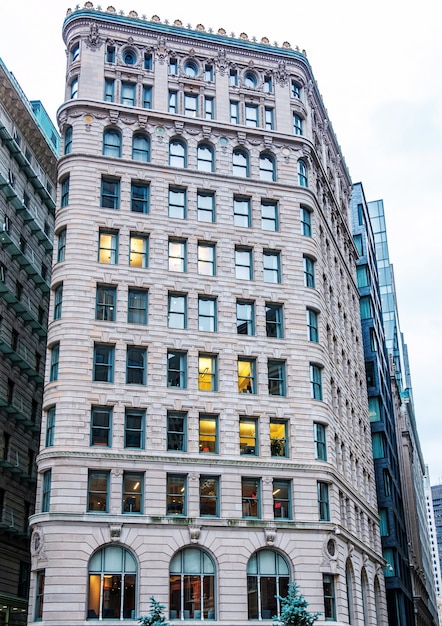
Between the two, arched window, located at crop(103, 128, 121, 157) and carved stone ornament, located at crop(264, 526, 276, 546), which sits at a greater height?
arched window, located at crop(103, 128, 121, 157)

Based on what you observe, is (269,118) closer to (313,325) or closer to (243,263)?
(243,263)

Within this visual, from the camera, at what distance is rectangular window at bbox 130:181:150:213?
53000mm

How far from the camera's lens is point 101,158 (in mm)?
53094

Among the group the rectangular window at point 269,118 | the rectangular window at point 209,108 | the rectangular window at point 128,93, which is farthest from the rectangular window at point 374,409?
the rectangular window at point 128,93

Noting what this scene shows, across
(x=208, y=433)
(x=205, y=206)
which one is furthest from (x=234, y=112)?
(x=208, y=433)

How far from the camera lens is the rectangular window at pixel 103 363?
4800 centimetres

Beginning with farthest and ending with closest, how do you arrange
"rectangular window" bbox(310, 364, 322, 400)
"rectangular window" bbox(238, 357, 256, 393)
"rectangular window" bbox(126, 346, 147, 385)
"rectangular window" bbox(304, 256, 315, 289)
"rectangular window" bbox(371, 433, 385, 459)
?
"rectangular window" bbox(371, 433, 385, 459)
"rectangular window" bbox(304, 256, 315, 289)
"rectangular window" bbox(310, 364, 322, 400)
"rectangular window" bbox(238, 357, 256, 393)
"rectangular window" bbox(126, 346, 147, 385)

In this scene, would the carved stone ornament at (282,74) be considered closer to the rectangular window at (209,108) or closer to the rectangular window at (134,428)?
the rectangular window at (209,108)

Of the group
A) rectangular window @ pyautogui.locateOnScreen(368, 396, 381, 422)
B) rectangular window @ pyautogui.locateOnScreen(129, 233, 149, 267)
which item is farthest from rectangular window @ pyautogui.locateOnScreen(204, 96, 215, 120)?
rectangular window @ pyautogui.locateOnScreen(368, 396, 381, 422)

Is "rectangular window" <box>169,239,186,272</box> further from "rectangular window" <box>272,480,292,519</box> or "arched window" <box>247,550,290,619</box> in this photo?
"arched window" <box>247,550,290,619</box>

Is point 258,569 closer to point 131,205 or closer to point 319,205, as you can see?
point 131,205

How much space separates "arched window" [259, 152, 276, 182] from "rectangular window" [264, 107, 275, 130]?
225 cm

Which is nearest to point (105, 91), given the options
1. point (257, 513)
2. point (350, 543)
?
point (257, 513)

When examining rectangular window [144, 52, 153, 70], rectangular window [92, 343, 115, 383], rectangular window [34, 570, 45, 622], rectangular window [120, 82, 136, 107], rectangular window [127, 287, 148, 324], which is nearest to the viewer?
rectangular window [34, 570, 45, 622]
